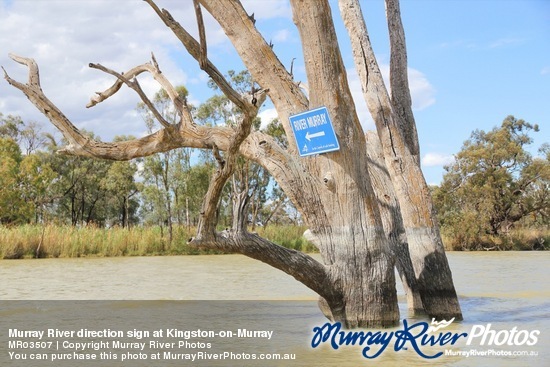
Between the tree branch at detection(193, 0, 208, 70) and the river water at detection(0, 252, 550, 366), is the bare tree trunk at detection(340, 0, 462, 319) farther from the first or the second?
the tree branch at detection(193, 0, 208, 70)

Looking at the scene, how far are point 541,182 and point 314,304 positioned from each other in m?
17.6

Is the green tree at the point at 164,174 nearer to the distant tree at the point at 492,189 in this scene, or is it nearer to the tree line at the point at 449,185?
the tree line at the point at 449,185

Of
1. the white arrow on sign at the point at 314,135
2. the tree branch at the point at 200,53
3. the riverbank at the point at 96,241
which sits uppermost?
the tree branch at the point at 200,53

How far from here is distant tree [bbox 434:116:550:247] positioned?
22.4 m

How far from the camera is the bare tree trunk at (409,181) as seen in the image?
19.7 feet

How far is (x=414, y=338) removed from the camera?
5012 mm

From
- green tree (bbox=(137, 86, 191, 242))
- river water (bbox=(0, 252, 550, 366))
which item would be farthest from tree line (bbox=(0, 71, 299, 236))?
river water (bbox=(0, 252, 550, 366))

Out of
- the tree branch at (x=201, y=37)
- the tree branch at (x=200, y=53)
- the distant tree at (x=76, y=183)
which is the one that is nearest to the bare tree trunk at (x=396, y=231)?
the tree branch at (x=200, y=53)

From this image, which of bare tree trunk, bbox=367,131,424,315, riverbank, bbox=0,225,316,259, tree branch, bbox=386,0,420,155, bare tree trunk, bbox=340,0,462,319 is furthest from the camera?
riverbank, bbox=0,225,316,259

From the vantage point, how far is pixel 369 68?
248 inches

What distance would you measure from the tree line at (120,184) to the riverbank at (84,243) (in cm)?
82

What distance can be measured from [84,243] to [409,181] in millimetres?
12316

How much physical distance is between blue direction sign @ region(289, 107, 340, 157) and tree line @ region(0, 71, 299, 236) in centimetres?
1360

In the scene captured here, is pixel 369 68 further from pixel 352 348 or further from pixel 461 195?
pixel 461 195
